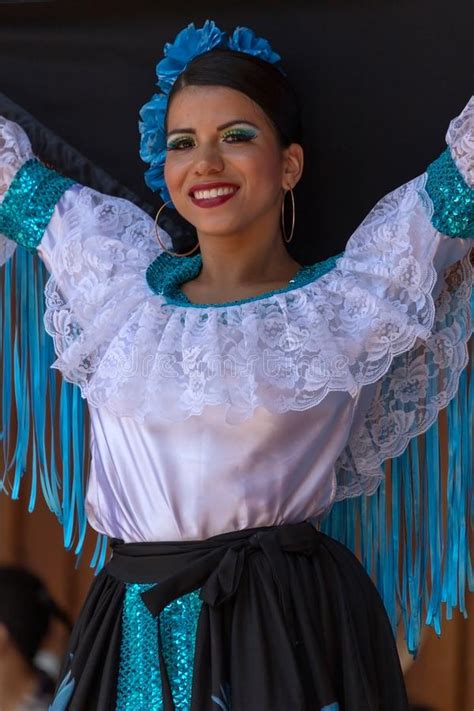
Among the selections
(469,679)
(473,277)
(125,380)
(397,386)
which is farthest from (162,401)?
(469,679)

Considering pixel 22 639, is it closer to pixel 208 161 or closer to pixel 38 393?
pixel 38 393

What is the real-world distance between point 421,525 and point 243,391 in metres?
0.42

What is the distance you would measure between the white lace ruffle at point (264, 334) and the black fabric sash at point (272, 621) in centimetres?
17

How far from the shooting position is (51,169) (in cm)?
176

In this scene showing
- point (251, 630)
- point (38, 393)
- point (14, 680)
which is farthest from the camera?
point (14, 680)

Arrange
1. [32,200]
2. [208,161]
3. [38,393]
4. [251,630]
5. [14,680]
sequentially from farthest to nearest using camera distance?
1. [14,680]
2. [38,393]
3. [32,200]
4. [208,161]
5. [251,630]

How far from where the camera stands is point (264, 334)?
1.52 metres

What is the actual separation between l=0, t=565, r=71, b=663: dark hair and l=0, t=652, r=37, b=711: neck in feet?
0.05

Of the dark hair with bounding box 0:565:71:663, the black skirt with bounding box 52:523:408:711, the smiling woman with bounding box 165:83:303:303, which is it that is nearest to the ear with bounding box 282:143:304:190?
the smiling woman with bounding box 165:83:303:303

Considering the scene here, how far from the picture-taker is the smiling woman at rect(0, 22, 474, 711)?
1482 millimetres

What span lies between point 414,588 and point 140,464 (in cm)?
46

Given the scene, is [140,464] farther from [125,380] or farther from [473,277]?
[473,277]

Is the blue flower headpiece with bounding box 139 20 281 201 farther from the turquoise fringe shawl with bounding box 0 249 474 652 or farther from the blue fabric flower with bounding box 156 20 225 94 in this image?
the turquoise fringe shawl with bounding box 0 249 474 652

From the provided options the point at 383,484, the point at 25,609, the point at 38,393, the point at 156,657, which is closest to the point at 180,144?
the point at 38,393
